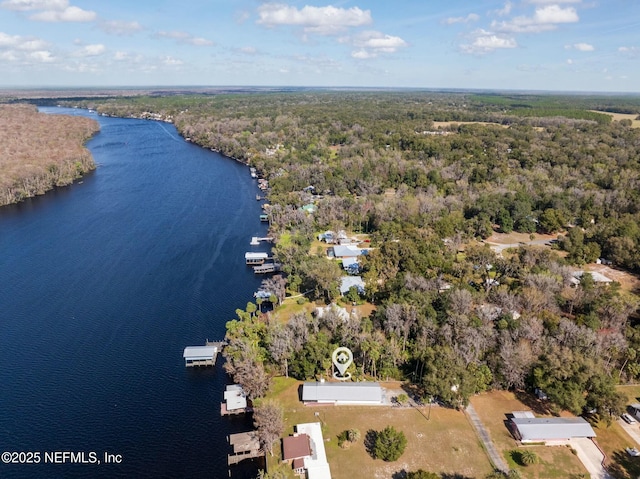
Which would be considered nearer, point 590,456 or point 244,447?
point 590,456

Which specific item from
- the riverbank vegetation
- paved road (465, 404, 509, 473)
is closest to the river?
the riverbank vegetation

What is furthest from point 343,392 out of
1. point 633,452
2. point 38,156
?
point 38,156

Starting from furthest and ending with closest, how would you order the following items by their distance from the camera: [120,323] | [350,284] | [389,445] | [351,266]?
[351,266], [350,284], [120,323], [389,445]

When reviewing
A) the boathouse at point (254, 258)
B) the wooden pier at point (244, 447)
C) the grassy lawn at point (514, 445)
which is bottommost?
the wooden pier at point (244, 447)

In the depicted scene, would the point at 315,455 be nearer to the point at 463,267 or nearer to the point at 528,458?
the point at 528,458

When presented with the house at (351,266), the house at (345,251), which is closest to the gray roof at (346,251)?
the house at (345,251)

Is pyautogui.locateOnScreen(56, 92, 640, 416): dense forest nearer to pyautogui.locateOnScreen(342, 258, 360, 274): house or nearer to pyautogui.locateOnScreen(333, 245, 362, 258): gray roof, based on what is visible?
pyautogui.locateOnScreen(333, 245, 362, 258): gray roof

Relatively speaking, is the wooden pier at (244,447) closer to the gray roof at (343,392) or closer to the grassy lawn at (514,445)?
the gray roof at (343,392)
